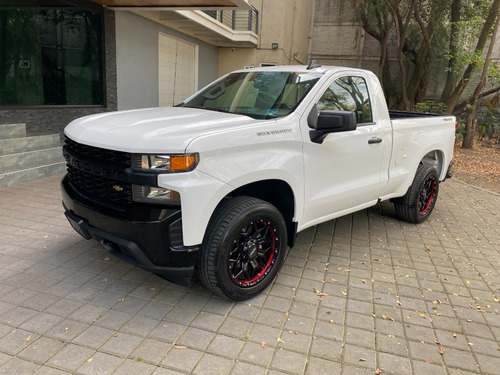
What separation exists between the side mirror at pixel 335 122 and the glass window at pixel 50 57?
6671 millimetres

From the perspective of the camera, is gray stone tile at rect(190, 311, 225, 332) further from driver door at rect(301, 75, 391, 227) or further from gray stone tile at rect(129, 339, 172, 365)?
driver door at rect(301, 75, 391, 227)

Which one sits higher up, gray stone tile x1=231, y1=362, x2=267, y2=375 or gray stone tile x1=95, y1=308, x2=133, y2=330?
gray stone tile x1=95, y1=308, x2=133, y2=330

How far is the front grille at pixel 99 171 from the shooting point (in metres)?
2.72

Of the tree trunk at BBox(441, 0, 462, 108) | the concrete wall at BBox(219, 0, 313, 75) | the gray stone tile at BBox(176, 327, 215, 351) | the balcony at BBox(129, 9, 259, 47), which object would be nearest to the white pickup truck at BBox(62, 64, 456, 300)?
the gray stone tile at BBox(176, 327, 215, 351)

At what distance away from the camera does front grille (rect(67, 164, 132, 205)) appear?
9.02 ft

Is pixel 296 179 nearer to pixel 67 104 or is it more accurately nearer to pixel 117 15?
pixel 67 104

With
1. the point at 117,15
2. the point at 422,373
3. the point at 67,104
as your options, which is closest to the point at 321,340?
the point at 422,373

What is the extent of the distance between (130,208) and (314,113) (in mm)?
1815

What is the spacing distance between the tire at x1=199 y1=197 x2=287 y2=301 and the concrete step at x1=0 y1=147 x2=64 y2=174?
4.78 m

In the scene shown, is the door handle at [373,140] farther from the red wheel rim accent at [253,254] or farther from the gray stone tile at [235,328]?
the gray stone tile at [235,328]

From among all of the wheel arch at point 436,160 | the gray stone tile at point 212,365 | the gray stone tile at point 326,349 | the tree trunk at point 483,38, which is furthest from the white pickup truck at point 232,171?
the tree trunk at point 483,38

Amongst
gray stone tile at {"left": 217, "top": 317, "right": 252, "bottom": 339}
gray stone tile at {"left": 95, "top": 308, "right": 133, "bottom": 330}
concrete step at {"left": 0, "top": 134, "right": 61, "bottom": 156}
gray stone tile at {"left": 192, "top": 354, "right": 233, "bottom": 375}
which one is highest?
concrete step at {"left": 0, "top": 134, "right": 61, "bottom": 156}

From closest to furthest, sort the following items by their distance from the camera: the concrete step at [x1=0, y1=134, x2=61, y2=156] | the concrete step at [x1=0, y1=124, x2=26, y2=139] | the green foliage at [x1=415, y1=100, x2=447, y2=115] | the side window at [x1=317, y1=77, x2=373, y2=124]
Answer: the side window at [x1=317, y1=77, x2=373, y2=124]
the concrete step at [x1=0, y1=134, x2=61, y2=156]
the concrete step at [x1=0, y1=124, x2=26, y2=139]
the green foliage at [x1=415, y1=100, x2=447, y2=115]

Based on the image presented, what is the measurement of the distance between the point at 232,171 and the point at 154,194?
582mm
